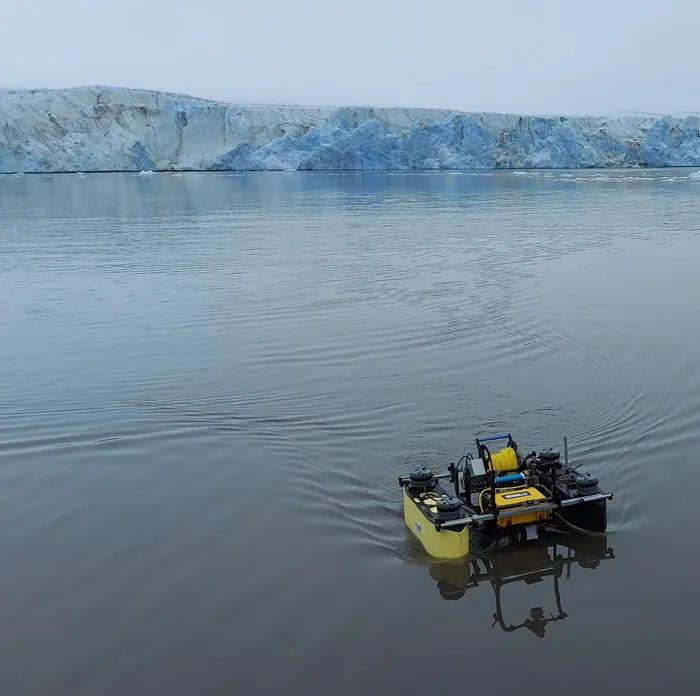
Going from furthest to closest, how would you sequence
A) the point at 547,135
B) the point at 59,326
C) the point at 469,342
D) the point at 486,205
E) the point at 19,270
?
1. the point at 547,135
2. the point at 486,205
3. the point at 19,270
4. the point at 59,326
5. the point at 469,342

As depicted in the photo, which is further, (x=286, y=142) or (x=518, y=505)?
(x=286, y=142)

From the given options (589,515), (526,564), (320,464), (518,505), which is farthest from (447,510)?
(320,464)

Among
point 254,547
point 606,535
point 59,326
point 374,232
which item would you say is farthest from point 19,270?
point 606,535

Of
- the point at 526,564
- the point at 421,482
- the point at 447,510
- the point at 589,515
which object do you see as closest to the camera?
the point at 447,510

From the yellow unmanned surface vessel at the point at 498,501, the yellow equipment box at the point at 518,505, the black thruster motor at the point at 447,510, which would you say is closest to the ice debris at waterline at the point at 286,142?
the yellow unmanned surface vessel at the point at 498,501

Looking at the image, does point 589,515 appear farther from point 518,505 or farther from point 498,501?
point 498,501

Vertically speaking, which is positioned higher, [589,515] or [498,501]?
[498,501]

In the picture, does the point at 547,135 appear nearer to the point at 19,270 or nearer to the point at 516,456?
the point at 19,270
